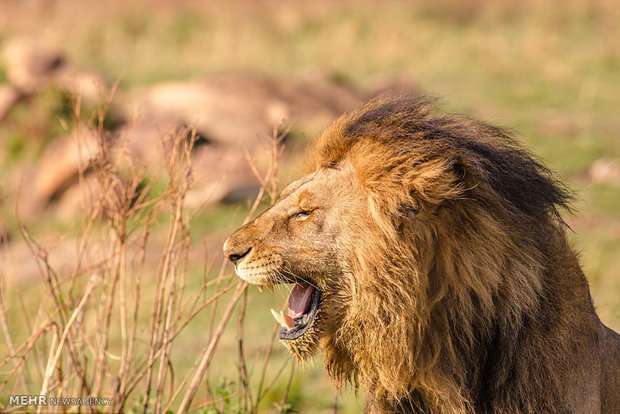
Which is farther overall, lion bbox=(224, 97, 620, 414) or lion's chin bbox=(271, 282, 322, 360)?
lion's chin bbox=(271, 282, 322, 360)

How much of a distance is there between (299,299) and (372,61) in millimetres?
16281

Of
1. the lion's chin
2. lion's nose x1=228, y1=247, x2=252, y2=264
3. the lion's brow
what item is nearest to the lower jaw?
the lion's chin

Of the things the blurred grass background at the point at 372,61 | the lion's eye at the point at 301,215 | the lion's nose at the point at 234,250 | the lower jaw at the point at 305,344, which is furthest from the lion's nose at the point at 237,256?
the blurred grass background at the point at 372,61

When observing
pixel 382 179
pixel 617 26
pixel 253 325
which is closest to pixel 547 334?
pixel 382 179

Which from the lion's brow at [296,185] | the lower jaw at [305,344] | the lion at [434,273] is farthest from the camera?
the lion's brow at [296,185]

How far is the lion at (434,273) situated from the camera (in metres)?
2.89

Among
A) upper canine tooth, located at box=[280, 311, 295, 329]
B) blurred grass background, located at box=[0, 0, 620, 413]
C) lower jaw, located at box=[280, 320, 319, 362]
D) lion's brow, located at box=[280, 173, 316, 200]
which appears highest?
blurred grass background, located at box=[0, 0, 620, 413]

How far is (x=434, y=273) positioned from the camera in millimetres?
2957

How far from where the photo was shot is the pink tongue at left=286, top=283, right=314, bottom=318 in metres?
3.13

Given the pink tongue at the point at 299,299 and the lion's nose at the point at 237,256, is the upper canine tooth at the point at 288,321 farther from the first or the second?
the lion's nose at the point at 237,256

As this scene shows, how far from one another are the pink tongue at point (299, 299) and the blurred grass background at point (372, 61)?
2.24m

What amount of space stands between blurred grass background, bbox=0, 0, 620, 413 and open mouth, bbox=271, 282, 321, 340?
226 cm

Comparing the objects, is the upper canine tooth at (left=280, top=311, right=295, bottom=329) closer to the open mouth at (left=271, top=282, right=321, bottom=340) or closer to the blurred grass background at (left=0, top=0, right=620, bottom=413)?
the open mouth at (left=271, top=282, right=321, bottom=340)

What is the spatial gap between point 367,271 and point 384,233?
139 millimetres
